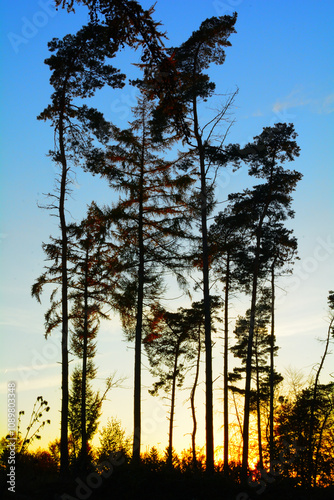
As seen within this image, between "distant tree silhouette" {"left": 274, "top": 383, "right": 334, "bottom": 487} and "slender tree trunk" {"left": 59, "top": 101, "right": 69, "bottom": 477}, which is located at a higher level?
"slender tree trunk" {"left": 59, "top": 101, "right": 69, "bottom": 477}

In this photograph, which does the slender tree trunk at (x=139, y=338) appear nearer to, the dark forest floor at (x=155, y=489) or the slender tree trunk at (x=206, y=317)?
the slender tree trunk at (x=206, y=317)

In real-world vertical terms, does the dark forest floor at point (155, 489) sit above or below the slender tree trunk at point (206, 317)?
below

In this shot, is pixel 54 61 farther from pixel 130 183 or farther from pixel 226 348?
pixel 226 348

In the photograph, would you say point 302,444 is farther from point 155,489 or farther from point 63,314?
point 63,314

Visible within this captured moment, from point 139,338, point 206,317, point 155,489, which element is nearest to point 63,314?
point 139,338

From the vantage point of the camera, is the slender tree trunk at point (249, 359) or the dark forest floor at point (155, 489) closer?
the dark forest floor at point (155, 489)

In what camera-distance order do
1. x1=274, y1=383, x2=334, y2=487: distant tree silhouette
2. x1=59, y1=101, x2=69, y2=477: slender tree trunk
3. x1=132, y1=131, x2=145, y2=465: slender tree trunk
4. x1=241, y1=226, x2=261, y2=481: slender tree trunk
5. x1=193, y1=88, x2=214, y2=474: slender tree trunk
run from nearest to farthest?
x1=193, y1=88, x2=214, y2=474: slender tree trunk → x1=59, y1=101, x2=69, y2=477: slender tree trunk → x1=132, y1=131, x2=145, y2=465: slender tree trunk → x1=274, y1=383, x2=334, y2=487: distant tree silhouette → x1=241, y1=226, x2=261, y2=481: slender tree trunk

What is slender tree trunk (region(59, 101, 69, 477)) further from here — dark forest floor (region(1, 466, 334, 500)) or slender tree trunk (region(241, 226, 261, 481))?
slender tree trunk (region(241, 226, 261, 481))

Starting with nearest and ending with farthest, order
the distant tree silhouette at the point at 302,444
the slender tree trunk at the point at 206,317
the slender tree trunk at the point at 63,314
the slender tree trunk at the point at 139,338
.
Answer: the slender tree trunk at the point at 206,317 < the slender tree trunk at the point at 63,314 < the slender tree trunk at the point at 139,338 < the distant tree silhouette at the point at 302,444

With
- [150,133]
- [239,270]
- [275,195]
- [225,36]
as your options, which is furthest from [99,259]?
[225,36]

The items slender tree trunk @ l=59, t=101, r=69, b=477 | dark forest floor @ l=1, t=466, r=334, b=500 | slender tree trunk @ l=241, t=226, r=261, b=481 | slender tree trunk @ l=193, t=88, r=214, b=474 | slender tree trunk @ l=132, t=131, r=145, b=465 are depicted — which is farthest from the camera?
slender tree trunk @ l=241, t=226, r=261, b=481

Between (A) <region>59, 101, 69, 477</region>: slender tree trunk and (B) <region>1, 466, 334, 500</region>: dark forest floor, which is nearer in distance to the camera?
Answer: (B) <region>1, 466, 334, 500</region>: dark forest floor

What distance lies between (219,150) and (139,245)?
4984 mm

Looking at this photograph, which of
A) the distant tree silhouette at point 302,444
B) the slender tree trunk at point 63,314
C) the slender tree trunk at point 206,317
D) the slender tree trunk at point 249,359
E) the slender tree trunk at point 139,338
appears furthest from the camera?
the slender tree trunk at point 249,359
